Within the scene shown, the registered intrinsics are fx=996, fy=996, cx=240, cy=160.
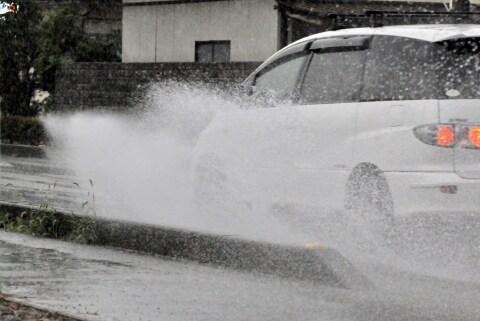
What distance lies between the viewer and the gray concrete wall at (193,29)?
80.5ft

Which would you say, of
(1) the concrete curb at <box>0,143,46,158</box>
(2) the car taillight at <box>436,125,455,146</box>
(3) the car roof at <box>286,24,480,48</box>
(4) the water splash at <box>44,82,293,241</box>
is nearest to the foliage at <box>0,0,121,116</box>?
(1) the concrete curb at <box>0,143,46,158</box>

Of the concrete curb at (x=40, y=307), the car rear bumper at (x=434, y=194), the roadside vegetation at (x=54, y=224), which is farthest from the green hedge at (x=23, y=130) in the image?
the concrete curb at (x=40, y=307)

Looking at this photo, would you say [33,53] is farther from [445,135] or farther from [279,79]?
[445,135]

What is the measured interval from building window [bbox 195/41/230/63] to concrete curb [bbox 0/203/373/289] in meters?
16.0

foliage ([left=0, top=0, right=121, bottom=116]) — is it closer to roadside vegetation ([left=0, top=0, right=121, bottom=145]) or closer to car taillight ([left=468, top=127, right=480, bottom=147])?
roadside vegetation ([left=0, top=0, right=121, bottom=145])

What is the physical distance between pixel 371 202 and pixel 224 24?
17.8 m

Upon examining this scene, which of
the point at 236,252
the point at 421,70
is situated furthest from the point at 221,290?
the point at 421,70

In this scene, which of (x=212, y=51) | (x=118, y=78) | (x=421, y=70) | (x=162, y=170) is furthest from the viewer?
(x=212, y=51)

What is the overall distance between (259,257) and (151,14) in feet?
66.3

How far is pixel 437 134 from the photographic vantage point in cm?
773

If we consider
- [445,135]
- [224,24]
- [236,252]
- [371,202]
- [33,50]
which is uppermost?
[224,24]

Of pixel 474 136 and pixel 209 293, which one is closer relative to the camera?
pixel 209 293

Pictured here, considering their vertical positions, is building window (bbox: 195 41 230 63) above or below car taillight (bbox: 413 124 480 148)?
above

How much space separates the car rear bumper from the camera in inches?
297
